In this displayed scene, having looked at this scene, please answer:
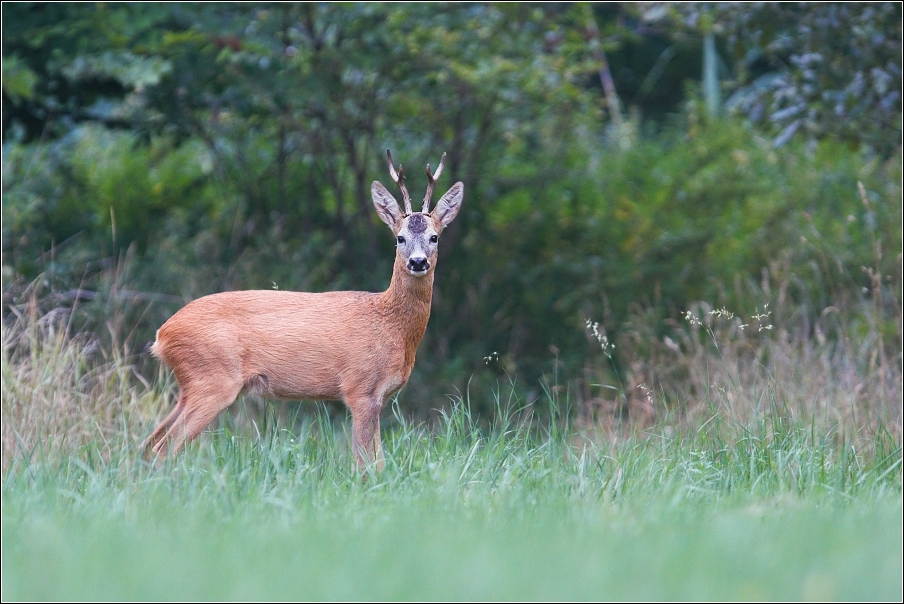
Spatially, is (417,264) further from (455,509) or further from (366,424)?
(455,509)

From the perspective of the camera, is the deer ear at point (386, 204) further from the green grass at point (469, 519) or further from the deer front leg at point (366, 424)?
the green grass at point (469, 519)

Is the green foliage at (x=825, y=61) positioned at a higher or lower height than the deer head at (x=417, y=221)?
higher

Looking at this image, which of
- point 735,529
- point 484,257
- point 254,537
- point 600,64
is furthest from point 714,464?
point 484,257

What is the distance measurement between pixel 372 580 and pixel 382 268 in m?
8.87

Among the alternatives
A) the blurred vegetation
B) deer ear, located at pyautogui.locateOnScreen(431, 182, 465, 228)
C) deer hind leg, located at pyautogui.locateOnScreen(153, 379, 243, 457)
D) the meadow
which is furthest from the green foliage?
deer hind leg, located at pyautogui.locateOnScreen(153, 379, 243, 457)

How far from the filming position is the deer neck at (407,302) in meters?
5.86

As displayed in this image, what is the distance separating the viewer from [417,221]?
569 cm

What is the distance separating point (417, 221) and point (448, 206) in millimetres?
337

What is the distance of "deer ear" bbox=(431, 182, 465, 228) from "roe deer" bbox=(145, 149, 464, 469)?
0.03 metres

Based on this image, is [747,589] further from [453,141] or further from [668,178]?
[668,178]

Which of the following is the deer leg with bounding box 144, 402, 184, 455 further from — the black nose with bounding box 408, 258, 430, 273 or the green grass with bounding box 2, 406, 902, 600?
the black nose with bounding box 408, 258, 430, 273

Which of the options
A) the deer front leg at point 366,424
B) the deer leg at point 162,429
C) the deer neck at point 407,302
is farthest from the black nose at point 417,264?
the deer leg at point 162,429

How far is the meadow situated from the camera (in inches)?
139

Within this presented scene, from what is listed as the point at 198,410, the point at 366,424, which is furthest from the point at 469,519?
the point at 198,410
